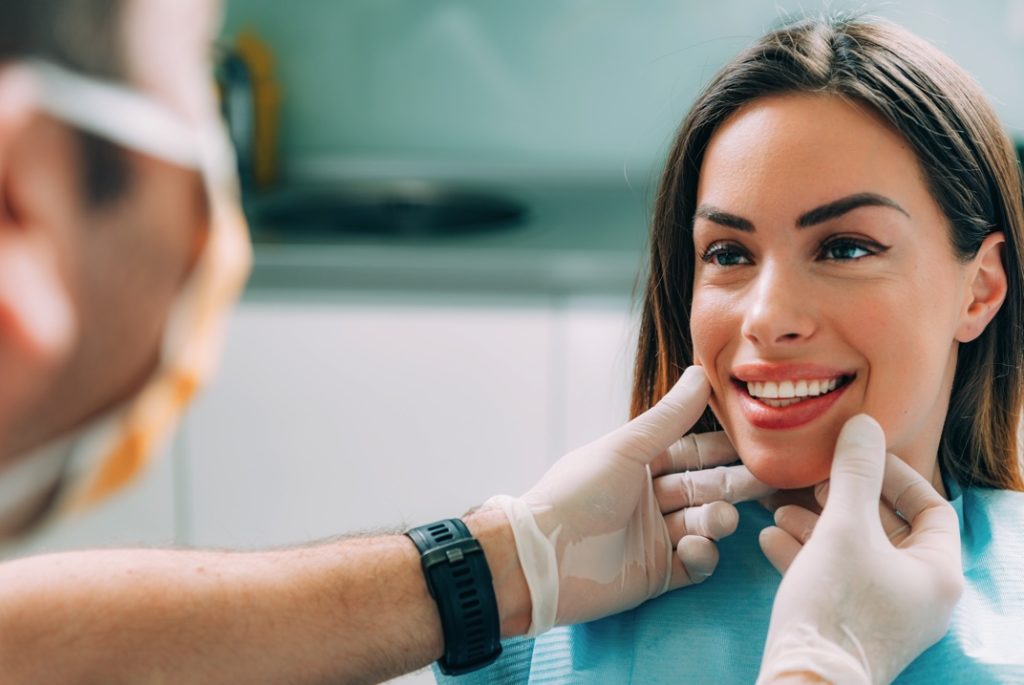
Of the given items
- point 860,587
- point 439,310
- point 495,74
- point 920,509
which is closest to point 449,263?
point 439,310

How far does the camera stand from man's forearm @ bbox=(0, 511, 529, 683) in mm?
1184

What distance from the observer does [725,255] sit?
131cm

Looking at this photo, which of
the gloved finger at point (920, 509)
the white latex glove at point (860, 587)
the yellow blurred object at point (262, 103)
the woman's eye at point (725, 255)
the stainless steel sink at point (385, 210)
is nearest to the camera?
the white latex glove at point (860, 587)

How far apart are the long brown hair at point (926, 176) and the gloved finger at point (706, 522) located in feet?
0.59

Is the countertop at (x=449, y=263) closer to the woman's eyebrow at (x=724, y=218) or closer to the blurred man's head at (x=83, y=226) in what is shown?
the woman's eyebrow at (x=724, y=218)

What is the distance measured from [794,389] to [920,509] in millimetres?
176

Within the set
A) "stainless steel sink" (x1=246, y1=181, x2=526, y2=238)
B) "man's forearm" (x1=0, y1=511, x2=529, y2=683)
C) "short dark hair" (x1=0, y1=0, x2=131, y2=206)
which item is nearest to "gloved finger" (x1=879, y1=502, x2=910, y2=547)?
"man's forearm" (x1=0, y1=511, x2=529, y2=683)

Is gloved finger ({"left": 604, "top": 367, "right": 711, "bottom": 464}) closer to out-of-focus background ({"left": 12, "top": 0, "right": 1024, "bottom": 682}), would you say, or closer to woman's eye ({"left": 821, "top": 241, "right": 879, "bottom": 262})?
woman's eye ({"left": 821, "top": 241, "right": 879, "bottom": 262})

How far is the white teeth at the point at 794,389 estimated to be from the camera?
4.04 feet

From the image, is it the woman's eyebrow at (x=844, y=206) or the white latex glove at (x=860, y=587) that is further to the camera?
the woman's eyebrow at (x=844, y=206)

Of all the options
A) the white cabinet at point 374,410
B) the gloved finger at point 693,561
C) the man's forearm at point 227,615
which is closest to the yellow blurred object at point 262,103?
the white cabinet at point 374,410

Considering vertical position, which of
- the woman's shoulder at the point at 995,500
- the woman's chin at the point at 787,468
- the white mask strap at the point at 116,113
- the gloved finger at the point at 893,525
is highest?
→ the white mask strap at the point at 116,113

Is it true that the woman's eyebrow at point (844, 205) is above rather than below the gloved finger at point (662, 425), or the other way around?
above

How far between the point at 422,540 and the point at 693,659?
31 centimetres
